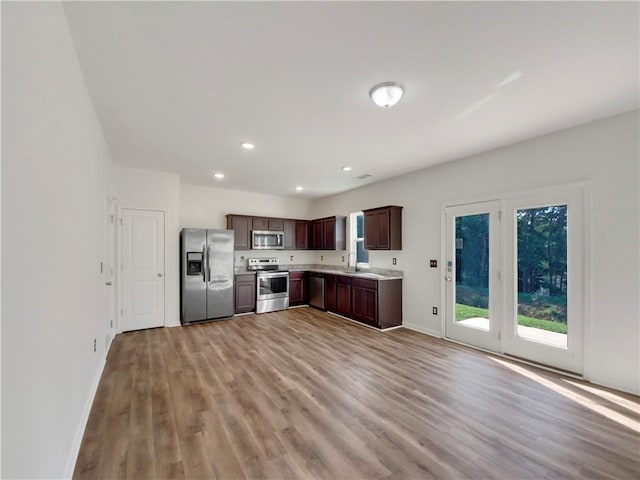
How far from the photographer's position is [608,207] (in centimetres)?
278

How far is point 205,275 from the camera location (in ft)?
16.7

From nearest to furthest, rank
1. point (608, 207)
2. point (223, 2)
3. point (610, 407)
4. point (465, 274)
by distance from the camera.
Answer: point (223, 2) → point (610, 407) → point (608, 207) → point (465, 274)

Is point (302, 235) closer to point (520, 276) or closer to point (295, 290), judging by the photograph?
point (295, 290)

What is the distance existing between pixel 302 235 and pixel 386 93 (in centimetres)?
496

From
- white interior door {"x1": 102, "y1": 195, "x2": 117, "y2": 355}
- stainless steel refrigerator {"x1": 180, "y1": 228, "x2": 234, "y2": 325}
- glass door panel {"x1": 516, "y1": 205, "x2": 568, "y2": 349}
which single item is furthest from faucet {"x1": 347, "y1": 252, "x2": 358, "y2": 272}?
white interior door {"x1": 102, "y1": 195, "x2": 117, "y2": 355}

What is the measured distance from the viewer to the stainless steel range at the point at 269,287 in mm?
5859

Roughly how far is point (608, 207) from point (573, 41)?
6.13ft

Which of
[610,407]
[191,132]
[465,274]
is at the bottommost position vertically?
[610,407]

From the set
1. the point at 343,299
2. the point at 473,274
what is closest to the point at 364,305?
the point at 343,299

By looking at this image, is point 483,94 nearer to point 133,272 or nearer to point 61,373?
point 61,373

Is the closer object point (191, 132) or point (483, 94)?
point (483, 94)

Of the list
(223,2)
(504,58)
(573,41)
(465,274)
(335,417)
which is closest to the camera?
(223,2)

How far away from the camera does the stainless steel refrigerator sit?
4969 millimetres

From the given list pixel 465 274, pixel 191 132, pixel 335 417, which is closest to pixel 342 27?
pixel 191 132
